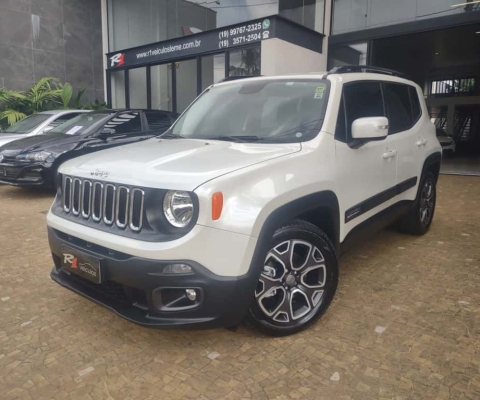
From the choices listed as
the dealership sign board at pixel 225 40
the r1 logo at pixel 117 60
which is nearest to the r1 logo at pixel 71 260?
the dealership sign board at pixel 225 40

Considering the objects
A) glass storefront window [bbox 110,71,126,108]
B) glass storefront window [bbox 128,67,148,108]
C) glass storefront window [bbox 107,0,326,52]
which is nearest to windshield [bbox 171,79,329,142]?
glass storefront window [bbox 107,0,326,52]

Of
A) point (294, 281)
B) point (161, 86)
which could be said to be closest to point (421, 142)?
Answer: point (294, 281)

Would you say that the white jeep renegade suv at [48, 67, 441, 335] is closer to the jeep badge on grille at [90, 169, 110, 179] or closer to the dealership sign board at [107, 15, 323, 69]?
the jeep badge on grille at [90, 169, 110, 179]

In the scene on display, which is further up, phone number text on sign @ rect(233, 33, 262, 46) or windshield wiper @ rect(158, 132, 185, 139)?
phone number text on sign @ rect(233, 33, 262, 46)

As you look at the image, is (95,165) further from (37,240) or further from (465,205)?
(465,205)

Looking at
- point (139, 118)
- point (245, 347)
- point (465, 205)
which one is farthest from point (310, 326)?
point (139, 118)

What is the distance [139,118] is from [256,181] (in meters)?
5.95

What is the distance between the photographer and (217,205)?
2.21m

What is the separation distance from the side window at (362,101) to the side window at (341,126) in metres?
0.05

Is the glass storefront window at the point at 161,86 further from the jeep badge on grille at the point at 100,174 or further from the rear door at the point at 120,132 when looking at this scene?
the jeep badge on grille at the point at 100,174

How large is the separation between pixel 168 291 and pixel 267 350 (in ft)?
2.44

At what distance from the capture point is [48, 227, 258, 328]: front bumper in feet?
7.27

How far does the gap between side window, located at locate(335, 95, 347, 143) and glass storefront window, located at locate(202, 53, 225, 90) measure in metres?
8.66

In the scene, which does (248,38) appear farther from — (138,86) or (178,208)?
(178,208)
